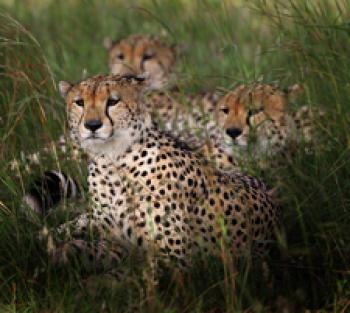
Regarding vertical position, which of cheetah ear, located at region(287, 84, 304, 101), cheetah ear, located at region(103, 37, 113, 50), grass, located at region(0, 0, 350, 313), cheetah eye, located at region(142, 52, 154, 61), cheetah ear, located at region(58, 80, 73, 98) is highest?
cheetah ear, located at region(103, 37, 113, 50)

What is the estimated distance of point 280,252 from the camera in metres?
3.21

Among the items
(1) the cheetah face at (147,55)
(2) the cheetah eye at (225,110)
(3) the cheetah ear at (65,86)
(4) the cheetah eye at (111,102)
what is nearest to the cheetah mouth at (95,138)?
(4) the cheetah eye at (111,102)

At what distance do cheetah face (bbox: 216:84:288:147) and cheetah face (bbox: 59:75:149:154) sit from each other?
26.0 inches

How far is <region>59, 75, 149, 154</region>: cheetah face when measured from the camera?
10.6ft

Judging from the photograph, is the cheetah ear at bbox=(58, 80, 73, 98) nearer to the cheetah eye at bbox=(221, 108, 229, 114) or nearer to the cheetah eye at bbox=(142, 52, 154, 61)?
the cheetah eye at bbox=(221, 108, 229, 114)

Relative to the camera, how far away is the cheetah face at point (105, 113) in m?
3.23

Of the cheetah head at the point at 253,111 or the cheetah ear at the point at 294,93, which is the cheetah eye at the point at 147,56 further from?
the cheetah ear at the point at 294,93

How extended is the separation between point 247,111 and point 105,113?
2.82 ft

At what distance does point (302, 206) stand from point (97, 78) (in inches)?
30.7

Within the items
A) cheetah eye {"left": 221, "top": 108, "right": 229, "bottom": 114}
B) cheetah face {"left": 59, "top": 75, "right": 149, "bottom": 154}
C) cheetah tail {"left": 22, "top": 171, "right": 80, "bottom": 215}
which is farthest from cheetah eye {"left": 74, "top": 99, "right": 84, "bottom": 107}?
cheetah eye {"left": 221, "top": 108, "right": 229, "bottom": 114}

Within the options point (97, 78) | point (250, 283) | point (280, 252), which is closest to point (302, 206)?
point (280, 252)

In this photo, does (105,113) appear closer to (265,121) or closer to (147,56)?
(265,121)

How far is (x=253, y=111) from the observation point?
3.94m

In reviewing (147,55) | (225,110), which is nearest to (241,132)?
(225,110)
